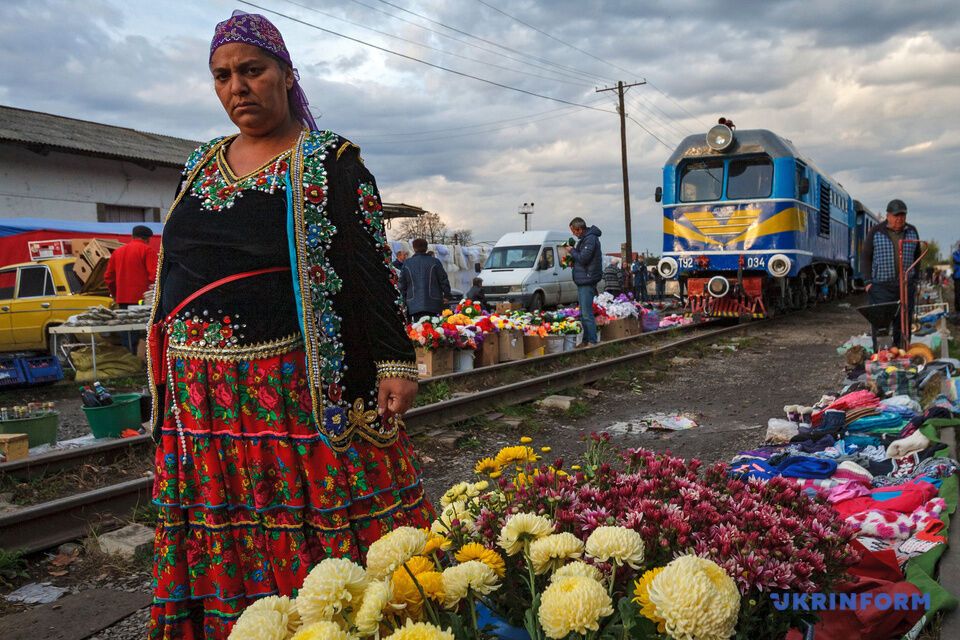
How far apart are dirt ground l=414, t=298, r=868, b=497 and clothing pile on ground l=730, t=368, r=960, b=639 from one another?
738 millimetres

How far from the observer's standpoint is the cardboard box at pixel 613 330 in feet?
43.9

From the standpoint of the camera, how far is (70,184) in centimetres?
2044

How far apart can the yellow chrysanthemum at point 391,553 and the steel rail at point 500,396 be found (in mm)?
4923

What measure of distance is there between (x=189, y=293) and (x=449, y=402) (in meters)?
4.88

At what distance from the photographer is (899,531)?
340cm

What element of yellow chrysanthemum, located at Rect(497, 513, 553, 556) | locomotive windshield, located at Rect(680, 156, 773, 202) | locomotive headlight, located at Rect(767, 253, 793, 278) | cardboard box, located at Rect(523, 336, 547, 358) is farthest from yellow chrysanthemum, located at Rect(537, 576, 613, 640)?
locomotive windshield, located at Rect(680, 156, 773, 202)

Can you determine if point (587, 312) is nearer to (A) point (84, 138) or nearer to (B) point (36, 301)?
(B) point (36, 301)

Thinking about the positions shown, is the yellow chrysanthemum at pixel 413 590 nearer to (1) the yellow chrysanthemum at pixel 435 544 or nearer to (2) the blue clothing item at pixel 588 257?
(1) the yellow chrysanthemum at pixel 435 544

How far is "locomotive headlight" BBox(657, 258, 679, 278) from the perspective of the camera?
49.3 feet

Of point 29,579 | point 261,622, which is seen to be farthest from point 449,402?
point 261,622

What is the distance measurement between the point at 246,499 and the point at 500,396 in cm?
558

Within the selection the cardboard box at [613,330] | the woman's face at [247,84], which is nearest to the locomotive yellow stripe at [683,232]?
the cardboard box at [613,330]

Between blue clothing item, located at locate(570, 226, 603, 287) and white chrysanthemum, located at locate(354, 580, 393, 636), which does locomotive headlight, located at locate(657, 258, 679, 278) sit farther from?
white chrysanthemum, located at locate(354, 580, 393, 636)

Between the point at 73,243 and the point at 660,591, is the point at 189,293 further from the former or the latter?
the point at 73,243
